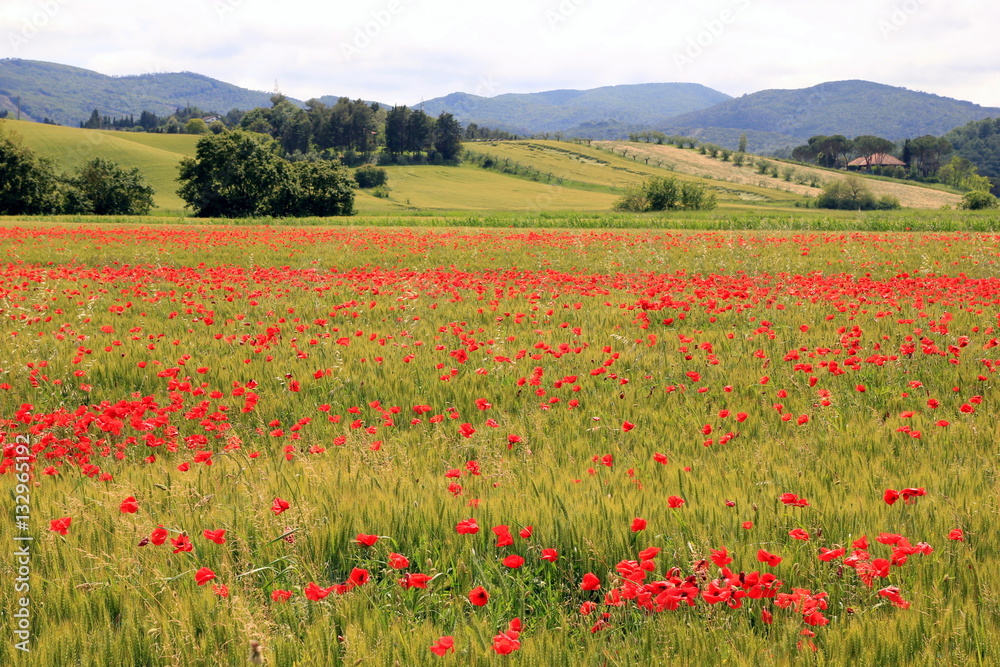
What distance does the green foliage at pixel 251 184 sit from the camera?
54.4 m

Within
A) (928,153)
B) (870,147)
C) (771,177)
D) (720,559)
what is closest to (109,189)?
(720,559)

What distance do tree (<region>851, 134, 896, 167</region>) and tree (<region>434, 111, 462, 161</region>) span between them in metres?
95.9

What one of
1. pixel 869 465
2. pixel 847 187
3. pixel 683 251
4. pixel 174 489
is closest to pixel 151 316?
pixel 174 489

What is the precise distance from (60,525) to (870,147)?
172820 mm

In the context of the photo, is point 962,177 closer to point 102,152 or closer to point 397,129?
point 397,129

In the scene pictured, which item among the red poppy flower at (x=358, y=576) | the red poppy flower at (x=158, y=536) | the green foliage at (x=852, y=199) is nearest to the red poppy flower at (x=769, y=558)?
Answer: the red poppy flower at (x=358, y=576)

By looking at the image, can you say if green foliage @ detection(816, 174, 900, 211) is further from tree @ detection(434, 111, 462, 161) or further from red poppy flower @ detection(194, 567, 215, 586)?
red poppy flower @ detection(194, 567, 215, 586)

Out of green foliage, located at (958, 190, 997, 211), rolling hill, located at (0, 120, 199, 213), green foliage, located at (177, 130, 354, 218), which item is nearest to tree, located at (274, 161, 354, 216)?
green foliage, located at (177, 130, 354, 218)

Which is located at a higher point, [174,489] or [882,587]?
[882,587]

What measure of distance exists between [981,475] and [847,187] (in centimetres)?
8467

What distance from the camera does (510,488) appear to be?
3.57 meters

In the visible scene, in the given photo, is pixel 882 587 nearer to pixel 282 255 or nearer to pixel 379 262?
pixel 379 262

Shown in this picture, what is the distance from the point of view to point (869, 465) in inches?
151

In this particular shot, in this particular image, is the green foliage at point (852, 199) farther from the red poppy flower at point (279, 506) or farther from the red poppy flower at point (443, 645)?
the red poppy flower at point (443, 645)
